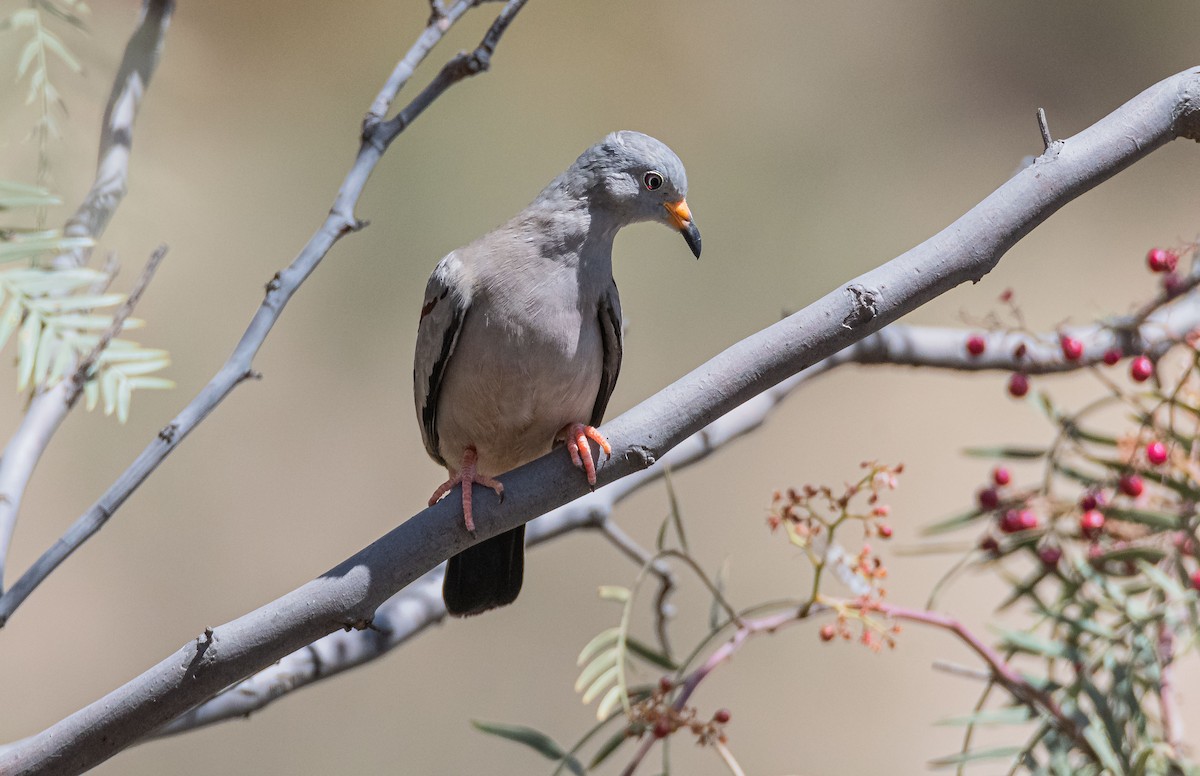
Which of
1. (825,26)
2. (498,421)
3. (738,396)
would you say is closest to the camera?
(738,396)

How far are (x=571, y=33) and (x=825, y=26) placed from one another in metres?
0.70

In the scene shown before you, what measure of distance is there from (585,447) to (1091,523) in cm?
73

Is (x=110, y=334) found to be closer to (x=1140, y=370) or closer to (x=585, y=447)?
(x=585, y=447)

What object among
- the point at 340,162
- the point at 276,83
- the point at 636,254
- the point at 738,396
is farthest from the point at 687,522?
the point at 738,396

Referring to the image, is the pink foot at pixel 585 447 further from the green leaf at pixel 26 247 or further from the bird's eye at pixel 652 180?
the green leaf at pixel 26 247

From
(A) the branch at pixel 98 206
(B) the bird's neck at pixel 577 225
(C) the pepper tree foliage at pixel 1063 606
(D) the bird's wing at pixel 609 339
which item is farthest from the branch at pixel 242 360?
(C) the pepper tree foliage at pixel 1063 606

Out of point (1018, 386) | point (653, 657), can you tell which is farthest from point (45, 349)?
point (1018, 386)

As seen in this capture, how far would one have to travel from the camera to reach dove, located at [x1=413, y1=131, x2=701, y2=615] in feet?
4.08

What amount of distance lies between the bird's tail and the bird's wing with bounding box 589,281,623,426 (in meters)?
0.21

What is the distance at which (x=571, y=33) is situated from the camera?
2.67m

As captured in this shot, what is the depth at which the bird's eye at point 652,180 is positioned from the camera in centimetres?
129

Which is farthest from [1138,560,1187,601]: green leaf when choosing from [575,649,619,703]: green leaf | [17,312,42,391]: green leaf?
[17,312,42,391]: green leaf

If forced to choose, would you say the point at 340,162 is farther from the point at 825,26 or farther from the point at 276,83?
the point at 825,26

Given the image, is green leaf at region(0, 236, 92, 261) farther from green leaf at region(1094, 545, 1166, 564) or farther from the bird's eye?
green leaf at region(1094, 545, 1166, 564)
